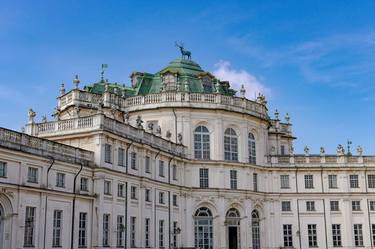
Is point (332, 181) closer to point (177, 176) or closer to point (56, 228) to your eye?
point (177, 176)

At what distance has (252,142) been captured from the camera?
63.1 metres

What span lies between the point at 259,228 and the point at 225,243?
605 cm

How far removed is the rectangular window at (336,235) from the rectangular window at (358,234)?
70.1 inches

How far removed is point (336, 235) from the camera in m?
64.4

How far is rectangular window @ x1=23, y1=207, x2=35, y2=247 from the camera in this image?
34.8 m

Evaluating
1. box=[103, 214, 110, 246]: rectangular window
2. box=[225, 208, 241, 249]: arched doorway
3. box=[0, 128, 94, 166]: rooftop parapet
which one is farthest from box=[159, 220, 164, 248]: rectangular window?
box=[0, 128, 94, 166]: rooftop parapet

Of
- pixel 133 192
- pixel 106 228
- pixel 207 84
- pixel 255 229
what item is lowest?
pixel 106 228

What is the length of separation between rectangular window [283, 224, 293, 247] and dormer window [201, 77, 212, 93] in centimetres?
1755

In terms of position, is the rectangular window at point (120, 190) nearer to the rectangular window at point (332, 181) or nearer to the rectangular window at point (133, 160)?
the rectangular window at point (133, 160)

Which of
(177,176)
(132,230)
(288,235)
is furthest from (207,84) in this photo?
(132,230)

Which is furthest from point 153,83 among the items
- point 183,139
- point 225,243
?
point 225,243

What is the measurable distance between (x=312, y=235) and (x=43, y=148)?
37.6 meters

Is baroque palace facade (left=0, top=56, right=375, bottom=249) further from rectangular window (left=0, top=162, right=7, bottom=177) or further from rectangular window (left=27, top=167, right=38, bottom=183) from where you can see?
rectangular window (left=0, top=162, right=7, bottom=177)

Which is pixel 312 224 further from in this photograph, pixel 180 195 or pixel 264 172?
pixel 180 195
